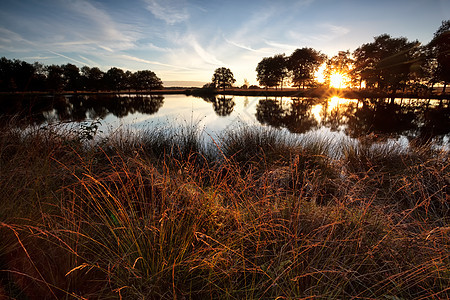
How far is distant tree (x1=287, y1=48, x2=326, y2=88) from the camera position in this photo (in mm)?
57000

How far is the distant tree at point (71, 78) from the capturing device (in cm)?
6519

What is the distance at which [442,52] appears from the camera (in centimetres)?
3014

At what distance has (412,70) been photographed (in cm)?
3444

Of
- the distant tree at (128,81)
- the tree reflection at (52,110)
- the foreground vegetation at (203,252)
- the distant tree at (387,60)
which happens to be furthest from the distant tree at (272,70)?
the foreground vegetation at (203,252)

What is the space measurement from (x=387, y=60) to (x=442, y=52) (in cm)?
698

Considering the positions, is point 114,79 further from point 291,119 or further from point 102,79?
point 291,119

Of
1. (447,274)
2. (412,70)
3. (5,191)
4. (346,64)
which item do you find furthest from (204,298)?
(346,64)

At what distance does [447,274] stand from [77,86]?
86.0 meters

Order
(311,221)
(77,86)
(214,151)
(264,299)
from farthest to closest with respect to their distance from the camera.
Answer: (77,86) → (214,151) → (311,221) → (264,299)

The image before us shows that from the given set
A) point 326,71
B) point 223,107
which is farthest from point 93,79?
→ point 326,71

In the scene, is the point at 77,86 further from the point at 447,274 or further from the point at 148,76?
the point at 447,274

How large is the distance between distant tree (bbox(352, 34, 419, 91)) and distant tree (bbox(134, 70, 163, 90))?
2744 inches

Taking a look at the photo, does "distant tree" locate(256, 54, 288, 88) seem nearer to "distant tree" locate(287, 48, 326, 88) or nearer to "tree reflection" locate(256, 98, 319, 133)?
"distant tree" locate(287, 48, 326, 88)

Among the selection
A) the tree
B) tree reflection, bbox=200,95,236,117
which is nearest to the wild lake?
tree reflection, bbox=200,95,236,117
